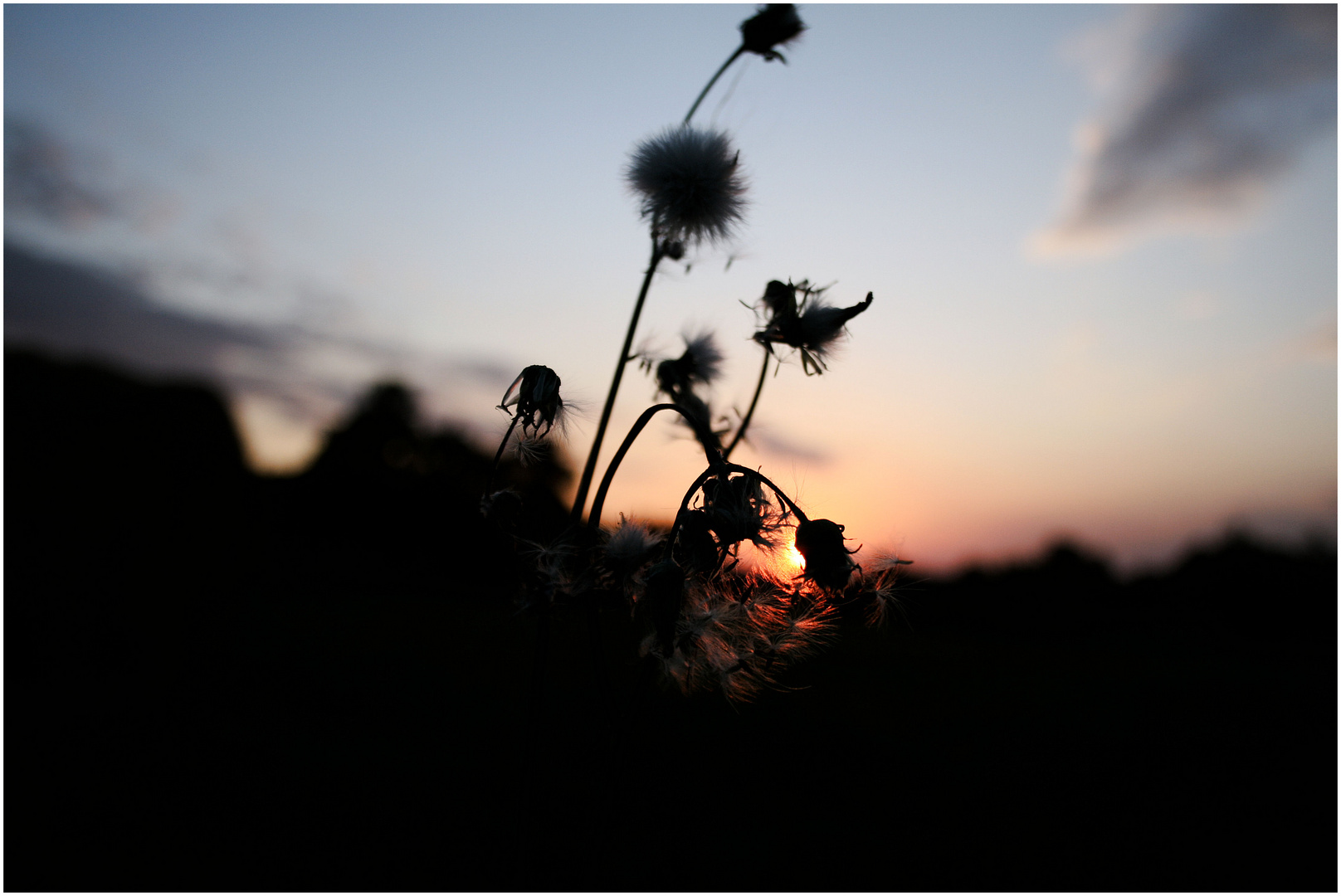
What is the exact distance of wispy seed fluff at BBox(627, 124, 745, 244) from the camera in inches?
48.2

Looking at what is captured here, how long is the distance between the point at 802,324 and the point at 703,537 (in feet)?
1.45

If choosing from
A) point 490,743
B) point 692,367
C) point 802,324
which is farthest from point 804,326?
point 490,743

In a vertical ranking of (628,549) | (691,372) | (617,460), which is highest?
(691,372)

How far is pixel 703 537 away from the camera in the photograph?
948mm

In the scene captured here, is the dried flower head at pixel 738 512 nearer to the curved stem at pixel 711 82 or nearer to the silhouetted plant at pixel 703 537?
the silhouetted plant at pixel 703 537

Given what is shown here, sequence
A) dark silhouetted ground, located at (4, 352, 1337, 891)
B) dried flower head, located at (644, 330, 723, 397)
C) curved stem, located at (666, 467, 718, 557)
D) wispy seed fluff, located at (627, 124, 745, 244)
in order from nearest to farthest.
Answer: curved stem, located at (666, 467, 718, 557) → wispy seed fluff, located at (627, 124, 745, 244) → dried flower head, located at (644, 330, 723, 397) → dark silhouetted ground, located at (4, 352, 1337, 891)

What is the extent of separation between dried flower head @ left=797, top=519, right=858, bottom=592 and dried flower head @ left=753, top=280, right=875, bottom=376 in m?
0.35

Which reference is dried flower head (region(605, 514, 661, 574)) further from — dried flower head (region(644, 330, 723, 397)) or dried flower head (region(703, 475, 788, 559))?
dried flower head (region(644, 330, 723, 397))

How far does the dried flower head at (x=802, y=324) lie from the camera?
116cm

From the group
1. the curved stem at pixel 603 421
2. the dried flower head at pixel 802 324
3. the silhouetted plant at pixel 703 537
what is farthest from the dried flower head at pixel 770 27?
the curved stem at pixel 603 421

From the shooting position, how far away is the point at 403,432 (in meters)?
25.6

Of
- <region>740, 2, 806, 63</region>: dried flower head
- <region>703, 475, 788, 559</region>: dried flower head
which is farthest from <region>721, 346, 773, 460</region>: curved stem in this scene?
<region>740, 2, 806, 63</region>: dried flower head

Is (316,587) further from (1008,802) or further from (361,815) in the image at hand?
(1008,802)

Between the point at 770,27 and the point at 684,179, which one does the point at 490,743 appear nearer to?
the point at 684,179
